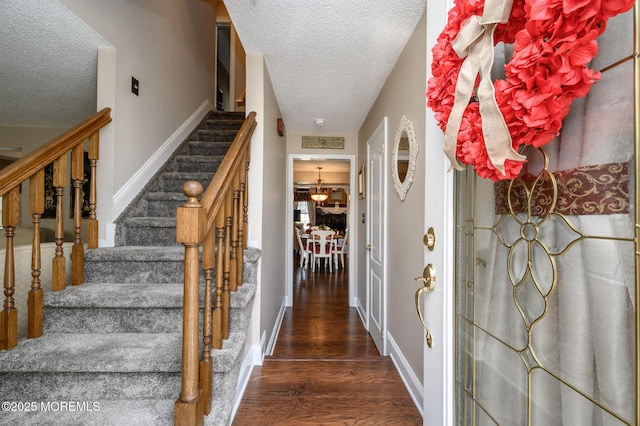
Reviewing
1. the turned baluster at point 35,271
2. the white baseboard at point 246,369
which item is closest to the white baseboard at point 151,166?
the turned baluster at point 35,271

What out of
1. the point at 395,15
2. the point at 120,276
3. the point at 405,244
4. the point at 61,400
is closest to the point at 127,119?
the point at 120,276

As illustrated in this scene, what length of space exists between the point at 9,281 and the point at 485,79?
6.77 feet

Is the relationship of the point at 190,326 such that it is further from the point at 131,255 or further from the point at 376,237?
the point at 376,237

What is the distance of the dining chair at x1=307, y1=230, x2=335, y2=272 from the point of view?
6656 mm

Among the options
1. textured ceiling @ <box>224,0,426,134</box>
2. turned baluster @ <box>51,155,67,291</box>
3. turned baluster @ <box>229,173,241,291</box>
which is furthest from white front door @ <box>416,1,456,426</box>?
turned baluster @ <box>51,155,67,291</box>

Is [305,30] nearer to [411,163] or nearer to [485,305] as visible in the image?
[411,163]

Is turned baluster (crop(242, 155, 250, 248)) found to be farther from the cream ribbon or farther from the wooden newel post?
→ the cream ribbon

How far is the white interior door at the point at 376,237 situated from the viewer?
2502mm

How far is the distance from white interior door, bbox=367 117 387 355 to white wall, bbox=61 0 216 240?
6.93ft

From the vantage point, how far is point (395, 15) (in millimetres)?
1677

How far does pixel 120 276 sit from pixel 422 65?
2.31m

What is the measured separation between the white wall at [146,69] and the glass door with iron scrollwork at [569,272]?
7.92 feet

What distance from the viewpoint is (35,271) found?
4.70 feet

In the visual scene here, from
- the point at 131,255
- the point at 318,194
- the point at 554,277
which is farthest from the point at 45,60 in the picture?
the point at 318,194
